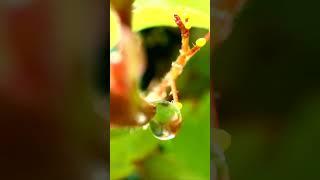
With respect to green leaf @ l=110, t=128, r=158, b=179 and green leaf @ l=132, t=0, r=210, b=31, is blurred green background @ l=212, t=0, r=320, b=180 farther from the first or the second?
green leaf @ l=110, t=128, r=158, b=179

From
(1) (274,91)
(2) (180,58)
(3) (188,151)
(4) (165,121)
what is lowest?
(3) (188,151)

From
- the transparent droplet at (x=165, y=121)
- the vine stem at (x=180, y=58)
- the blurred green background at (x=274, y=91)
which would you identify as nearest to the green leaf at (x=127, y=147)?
the transparent droplet at (x=165, y=121)

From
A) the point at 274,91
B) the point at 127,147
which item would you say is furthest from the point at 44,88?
the point at 274,91

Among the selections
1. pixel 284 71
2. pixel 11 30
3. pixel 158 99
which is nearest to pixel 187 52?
pixel 158 99

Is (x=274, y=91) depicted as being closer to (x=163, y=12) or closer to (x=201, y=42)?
(x=201, y=42)

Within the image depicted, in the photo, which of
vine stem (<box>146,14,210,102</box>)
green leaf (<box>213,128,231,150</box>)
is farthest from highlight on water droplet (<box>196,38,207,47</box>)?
green leaf (<box>213,128,231,150</box>)

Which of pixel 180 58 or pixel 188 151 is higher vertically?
pixel 180 58

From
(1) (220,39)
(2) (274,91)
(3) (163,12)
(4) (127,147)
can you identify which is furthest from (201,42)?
(4) (127,147)
